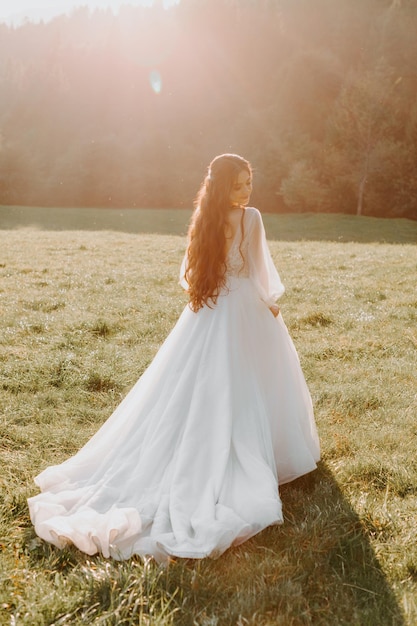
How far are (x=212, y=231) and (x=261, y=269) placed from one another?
1.85ft

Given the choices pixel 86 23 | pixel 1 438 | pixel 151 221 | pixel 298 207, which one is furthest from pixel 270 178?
pixel 86 23

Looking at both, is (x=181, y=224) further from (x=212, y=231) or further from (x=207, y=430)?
(x=207, y=430)

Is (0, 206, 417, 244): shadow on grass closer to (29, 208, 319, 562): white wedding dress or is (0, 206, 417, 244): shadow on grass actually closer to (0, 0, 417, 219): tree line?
(0, 0, 417, 219): tree line

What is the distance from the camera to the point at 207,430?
421cm

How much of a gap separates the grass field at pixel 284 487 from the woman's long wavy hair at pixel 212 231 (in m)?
1.80

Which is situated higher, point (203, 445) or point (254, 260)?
point (254, 260)

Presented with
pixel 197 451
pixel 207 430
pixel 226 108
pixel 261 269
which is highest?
pixel 226 108

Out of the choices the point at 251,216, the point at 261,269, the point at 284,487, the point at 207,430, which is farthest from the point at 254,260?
the point at 284,487

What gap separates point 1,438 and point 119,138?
43.7 metres

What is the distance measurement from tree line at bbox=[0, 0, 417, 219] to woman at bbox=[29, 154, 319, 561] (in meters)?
33.8

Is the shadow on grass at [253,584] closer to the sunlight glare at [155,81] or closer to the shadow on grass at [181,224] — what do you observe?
the shadow on grass at [181,224]

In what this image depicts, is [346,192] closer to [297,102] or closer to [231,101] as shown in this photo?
[297,102]

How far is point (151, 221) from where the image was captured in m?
32.0

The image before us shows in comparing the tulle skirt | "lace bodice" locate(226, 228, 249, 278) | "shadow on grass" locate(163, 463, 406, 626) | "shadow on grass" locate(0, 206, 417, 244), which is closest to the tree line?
"shadow on grass" locate(0, 206, 417, 244)
